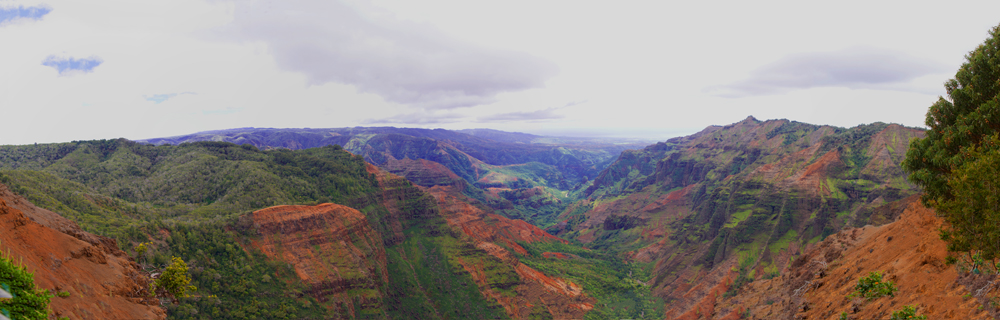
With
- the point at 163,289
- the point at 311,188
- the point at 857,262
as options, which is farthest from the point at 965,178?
the point at 311,188

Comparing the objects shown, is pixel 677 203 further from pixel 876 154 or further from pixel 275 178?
pixel 275 178

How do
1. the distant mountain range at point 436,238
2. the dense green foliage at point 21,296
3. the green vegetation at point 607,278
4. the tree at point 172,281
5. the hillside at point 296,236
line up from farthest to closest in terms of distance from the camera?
the green vegetation at point 607,278 → the hillside at point 296,236 → the distant mountain range at point 436,238 → the tree at point 172,281 → the dense green foliage at point 21,296

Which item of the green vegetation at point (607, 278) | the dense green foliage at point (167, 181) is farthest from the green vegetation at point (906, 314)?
the green vegetation at point (607, 278)

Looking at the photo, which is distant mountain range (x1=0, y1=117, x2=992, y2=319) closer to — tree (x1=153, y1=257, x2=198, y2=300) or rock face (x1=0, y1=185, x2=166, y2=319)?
rock face (x1=0, y1=185, x2=166, y2=319)

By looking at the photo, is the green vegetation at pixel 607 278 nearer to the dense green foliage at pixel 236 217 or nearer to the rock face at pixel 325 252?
the dense green foliage at pixel 236 217

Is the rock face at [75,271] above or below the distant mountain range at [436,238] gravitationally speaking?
above

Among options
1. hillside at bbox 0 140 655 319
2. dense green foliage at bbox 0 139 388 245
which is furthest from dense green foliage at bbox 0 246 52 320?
dense green foliage at bbox 0 139 388 245
